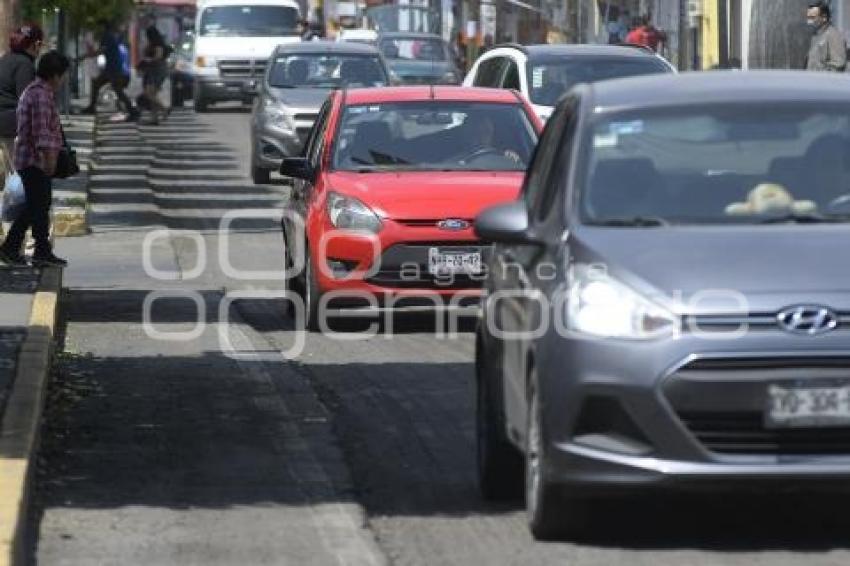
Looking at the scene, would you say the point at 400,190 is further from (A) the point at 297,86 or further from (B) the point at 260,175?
(A) the point at 297,86

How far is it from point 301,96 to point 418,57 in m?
17.4

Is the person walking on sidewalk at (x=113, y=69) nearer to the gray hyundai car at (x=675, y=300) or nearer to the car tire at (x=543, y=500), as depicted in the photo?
the gray hyundai car at (x=675, y=300)

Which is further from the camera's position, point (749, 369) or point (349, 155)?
point (349, 155)

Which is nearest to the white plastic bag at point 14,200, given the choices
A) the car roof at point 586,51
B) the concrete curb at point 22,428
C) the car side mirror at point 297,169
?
the car side mirror at point 297,169

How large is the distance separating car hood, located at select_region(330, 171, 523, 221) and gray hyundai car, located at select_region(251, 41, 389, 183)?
49.2 ft

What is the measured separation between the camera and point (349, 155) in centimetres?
1778

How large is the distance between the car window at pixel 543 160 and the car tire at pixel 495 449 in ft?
1.97

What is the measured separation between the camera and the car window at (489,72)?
27.7 meters

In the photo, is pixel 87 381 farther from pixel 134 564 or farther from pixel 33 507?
pixel 134 564

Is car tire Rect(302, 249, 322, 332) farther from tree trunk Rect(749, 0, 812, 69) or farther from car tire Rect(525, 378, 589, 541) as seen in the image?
tree trunk Rect(749, 0, 812, 69)

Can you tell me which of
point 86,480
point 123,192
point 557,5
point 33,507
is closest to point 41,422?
point 86,480

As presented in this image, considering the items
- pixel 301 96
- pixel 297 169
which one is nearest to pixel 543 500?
pixel 297 169

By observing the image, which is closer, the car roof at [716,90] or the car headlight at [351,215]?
the car roof at [716,90]

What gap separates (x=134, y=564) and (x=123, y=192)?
910 inches
